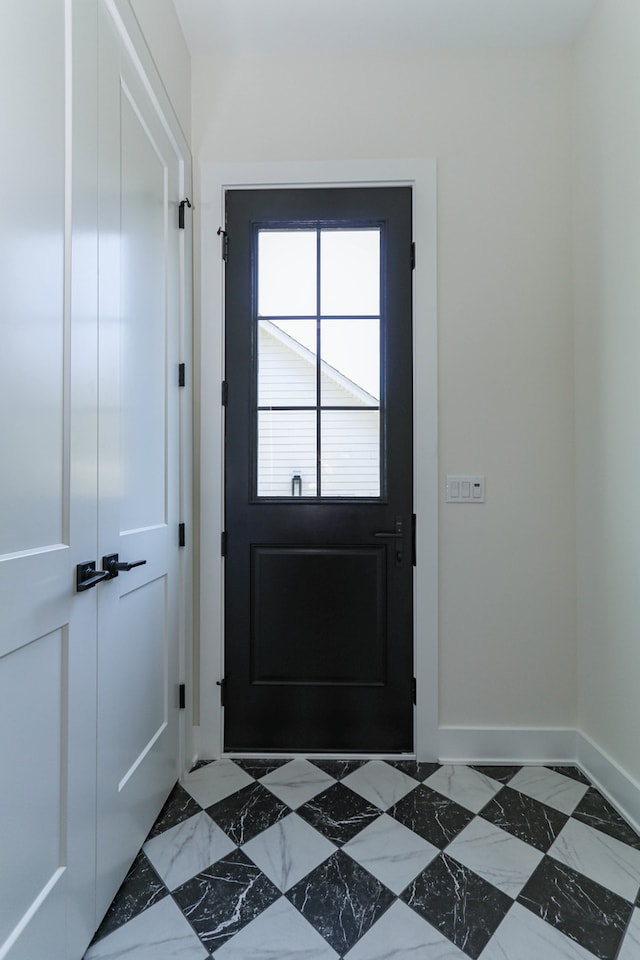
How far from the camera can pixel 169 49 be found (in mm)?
1835

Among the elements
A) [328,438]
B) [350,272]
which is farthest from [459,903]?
[350,272]

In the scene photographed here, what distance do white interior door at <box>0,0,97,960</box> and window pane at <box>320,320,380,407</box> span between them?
105 centimetres

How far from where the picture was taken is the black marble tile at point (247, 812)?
1611 millimetres

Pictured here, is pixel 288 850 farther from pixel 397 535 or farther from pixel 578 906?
pixel 397 535

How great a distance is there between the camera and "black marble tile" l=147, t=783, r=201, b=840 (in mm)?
1635

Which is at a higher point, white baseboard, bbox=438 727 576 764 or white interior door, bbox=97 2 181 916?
white interior door, bbox=97 2 181 916

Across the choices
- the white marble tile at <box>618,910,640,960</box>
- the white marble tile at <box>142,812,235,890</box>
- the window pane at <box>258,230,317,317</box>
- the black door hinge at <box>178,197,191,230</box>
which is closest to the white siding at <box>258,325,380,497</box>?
the window pane at <box>258,230,317,317</box>

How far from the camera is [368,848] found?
5.03 feet

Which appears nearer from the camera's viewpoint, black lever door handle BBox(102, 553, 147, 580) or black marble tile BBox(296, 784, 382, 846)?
black lever door handle BBox(102, 553, 147, 580)

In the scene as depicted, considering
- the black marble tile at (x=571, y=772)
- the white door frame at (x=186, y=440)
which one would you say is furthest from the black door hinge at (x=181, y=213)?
the black marble tile at (x=571, y=772)

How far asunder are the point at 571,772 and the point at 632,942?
30.6 inches

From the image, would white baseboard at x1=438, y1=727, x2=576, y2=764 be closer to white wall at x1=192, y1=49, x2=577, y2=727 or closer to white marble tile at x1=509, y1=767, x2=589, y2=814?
white marble tile at x1=509, y1=767, x2=589, y2=814

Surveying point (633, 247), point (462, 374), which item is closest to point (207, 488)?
point (462, 374)

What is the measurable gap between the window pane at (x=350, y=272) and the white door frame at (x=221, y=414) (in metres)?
0.18
